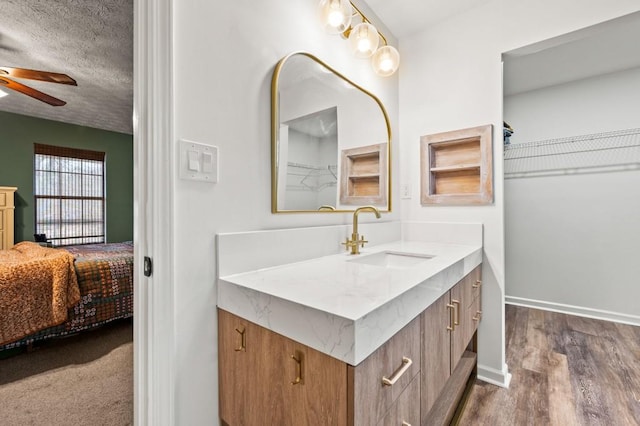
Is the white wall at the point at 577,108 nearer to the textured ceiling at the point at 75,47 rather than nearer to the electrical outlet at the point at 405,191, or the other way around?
the electrical outlet at the point at 405,191

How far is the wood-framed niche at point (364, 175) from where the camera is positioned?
1.64 meters

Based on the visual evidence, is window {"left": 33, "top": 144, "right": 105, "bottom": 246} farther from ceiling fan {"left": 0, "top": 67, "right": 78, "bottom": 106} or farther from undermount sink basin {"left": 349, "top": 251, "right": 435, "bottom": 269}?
undermount sink basin {"left": 349, "top": 251, "right": 435, "bottom": 269}

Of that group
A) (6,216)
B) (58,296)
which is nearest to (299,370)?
(58,296)

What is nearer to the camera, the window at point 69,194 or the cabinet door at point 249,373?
the cabinet door at point 249,373

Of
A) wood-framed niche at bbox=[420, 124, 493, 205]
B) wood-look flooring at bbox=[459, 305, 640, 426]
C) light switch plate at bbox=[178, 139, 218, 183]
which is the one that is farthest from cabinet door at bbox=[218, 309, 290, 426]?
wood-framed niche at bbox=[420, 124, 493, 205]

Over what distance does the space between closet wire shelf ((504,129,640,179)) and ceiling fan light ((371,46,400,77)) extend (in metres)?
2.21

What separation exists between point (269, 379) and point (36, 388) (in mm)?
1955

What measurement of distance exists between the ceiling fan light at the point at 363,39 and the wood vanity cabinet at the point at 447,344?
51.9 inches

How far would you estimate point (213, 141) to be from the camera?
0.97 metres

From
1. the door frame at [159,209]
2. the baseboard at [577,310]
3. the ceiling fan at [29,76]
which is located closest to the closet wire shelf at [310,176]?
the door frame at [159,209]

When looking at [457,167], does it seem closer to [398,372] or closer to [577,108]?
[398,372]

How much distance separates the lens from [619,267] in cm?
271

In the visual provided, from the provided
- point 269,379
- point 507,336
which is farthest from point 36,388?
point 507,336

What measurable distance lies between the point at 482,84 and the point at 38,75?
328cm
